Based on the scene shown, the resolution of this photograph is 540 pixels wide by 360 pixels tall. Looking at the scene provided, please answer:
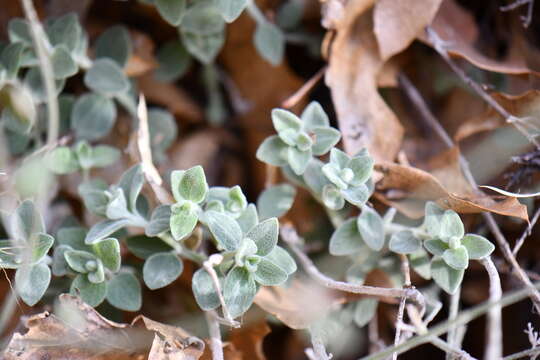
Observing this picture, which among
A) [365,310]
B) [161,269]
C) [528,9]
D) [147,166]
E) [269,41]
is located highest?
[528,9]

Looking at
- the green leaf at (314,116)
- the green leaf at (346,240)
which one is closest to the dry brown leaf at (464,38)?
the green leaf at (314,116)

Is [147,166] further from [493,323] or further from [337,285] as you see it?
[493,323]

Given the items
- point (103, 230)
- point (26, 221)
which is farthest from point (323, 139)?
point (26, 221)

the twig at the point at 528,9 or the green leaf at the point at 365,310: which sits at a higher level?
the twig at the point at 528,9

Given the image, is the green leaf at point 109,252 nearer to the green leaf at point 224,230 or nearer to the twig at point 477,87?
the green leaf at point 224,230

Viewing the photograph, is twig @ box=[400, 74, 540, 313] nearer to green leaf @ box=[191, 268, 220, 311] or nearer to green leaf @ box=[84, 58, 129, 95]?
green leaf @ box=[191, 268, 220, 311]

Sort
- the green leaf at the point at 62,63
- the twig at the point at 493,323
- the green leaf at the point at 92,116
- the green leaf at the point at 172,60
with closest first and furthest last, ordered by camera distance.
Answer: the twig at the point at 493,323, the green leaf at the point at 62,63, the green leaf at the point at 92,116, the green leaf at the point at 172,60

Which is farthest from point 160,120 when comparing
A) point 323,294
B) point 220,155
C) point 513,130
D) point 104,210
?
point 513,130
